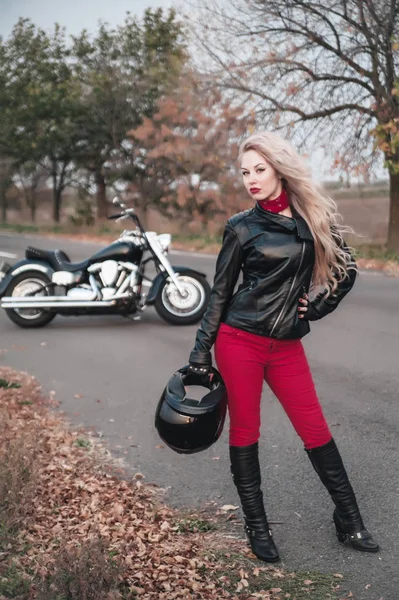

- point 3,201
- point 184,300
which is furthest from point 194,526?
point 3,201

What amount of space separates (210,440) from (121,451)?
78.8 inches

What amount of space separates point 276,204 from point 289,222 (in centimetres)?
11

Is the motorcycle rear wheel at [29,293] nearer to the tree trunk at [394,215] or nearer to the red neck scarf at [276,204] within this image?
the red neck scarf at [276,204]

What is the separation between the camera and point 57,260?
10633mm

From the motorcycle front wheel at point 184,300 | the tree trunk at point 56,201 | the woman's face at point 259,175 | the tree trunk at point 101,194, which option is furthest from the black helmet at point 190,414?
the tree trunk at point 56,201

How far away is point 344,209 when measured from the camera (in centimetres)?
3309

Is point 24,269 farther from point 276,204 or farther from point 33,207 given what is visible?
point 33,207

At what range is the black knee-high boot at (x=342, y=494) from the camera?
4004 millimetres

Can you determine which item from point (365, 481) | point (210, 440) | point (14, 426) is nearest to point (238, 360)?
point (210, 440)

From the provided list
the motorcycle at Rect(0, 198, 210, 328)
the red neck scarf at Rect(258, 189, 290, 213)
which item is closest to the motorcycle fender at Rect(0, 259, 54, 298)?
the motorcycle at Rect(0, 198, 210, 328)

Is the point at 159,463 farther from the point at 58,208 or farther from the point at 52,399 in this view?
the point at 58,208

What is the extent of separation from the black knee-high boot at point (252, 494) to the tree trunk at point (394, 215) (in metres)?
19.0

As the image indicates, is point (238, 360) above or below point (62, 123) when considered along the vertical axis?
below

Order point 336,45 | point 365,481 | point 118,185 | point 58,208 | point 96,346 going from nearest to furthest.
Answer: point 365,481 → point 96,346 → point 336,45 → point 118,185 → point 58,208
